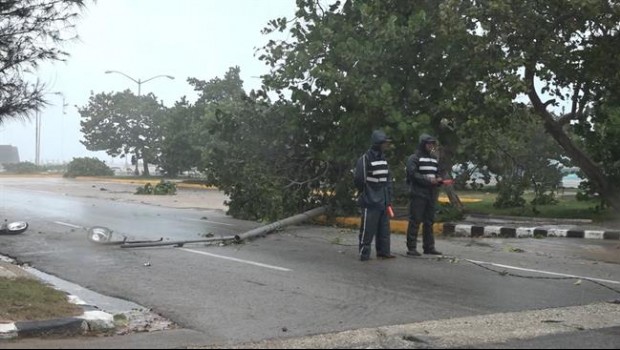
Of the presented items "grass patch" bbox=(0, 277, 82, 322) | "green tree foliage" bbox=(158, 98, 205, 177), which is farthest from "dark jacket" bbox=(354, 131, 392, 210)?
"green tree foliage" bbox=(158, 98, 205, 177)

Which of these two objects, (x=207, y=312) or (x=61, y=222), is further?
(x=61, y=222)

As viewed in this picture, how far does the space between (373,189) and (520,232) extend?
17.1ft

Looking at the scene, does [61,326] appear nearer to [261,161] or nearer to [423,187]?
[423,187]

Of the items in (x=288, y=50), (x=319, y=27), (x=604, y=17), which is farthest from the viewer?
(x=288, y=50)

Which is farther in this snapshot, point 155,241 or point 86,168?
point 86,168

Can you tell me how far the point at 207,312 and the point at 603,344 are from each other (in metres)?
3.70

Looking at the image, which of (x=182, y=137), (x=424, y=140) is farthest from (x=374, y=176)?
(x=182, y=137)

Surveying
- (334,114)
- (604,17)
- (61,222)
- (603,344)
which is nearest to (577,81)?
(604,17)

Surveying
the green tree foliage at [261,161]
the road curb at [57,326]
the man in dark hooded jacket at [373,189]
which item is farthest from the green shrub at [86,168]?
the road curb at [57,326]

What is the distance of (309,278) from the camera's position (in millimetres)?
8773

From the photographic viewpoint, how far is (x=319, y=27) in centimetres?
1585

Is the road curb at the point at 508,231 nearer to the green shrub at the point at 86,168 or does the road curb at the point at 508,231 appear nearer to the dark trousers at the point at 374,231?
the dark trousers at the point at 374,231

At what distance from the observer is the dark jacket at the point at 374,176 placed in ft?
32.8

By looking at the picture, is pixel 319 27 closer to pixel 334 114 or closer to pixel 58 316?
pixel 334 114
